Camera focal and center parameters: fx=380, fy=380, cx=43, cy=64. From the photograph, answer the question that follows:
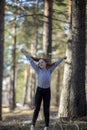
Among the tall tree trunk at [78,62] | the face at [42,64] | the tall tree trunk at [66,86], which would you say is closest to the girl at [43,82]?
the face at [42,64]

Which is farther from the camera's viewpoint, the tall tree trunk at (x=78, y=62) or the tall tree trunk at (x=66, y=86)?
the tall tree trunk at (x=66, y=86)

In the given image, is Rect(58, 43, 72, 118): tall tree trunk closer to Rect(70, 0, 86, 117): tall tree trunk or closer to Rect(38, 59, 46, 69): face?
Rect(70, 0, 86, 117): tall tree trunk

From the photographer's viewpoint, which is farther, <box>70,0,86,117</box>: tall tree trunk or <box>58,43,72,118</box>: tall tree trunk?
<box>58,43,72,118</box>: tall tree trunk

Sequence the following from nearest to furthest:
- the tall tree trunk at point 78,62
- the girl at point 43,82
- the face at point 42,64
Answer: the girl at point 43,82
the face at point 42,64
the tall tree trunk at point 78,62

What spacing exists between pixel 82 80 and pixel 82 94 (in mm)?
468

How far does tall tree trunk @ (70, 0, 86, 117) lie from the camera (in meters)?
12.4

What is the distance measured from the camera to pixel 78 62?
1237 cm

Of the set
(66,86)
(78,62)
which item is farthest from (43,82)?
(66,86)

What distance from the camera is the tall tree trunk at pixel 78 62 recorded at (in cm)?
1238

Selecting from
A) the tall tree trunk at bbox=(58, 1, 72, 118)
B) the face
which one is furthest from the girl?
the tall tree trunk at bbox=(58, 1, 72, 118)

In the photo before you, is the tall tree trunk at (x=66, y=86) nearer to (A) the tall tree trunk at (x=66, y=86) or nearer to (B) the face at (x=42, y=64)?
(A) the tall tree trunk at (x=66, y=86)

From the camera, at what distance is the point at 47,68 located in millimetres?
10781

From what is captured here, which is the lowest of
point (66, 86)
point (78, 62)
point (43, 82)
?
point (66, 86)

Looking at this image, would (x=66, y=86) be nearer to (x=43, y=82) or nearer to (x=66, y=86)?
(x=66, y=86)
